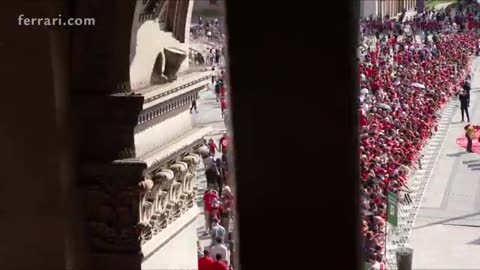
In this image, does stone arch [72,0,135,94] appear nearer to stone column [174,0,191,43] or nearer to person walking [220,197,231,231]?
stone column [174,0,191,43]

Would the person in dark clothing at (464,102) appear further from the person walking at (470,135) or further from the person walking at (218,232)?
the person walking at (218,232)

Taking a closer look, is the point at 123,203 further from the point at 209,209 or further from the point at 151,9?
the point at 209,209

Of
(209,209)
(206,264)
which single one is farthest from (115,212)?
(209,209)

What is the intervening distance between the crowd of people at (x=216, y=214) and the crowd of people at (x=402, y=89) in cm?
129

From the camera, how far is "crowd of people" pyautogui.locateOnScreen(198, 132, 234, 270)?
6.70 metres

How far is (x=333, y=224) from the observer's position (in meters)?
1.06

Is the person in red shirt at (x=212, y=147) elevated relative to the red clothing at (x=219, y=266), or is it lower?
elevated

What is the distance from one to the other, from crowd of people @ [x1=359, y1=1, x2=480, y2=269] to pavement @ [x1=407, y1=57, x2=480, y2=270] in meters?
0.47

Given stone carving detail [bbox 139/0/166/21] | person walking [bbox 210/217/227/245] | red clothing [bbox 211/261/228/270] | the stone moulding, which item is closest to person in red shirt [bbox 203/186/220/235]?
person walking [bbox 210/217/227/245]

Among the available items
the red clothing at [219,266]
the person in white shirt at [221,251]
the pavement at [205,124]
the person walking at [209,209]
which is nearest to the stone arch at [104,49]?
the red clothing at [219,266]

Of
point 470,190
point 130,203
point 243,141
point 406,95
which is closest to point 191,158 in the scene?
point 130,203

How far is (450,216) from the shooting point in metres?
10.4

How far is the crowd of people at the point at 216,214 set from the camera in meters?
6.70

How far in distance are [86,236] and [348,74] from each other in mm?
3591
